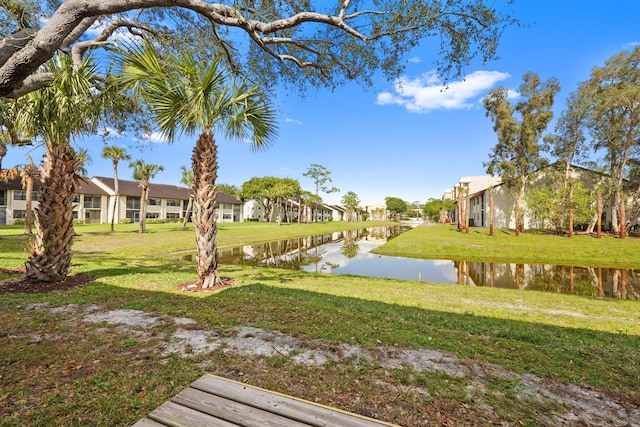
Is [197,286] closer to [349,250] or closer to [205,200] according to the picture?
[205,200]

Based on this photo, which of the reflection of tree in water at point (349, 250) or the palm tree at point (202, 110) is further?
the reflection of tree in water at point (349, 250)

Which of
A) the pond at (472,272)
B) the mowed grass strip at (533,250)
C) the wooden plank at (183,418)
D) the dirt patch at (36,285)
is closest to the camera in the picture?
the wooden plank at (183,418)

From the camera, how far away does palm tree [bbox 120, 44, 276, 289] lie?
6.66 meters

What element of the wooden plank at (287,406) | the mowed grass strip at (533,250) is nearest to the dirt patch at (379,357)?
the wooden plank at (287,406)

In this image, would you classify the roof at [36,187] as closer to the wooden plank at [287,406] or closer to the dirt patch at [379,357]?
the dirt patch at [379,357]

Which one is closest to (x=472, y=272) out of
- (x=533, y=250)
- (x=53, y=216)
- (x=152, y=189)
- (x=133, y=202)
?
(x=533, y=250)

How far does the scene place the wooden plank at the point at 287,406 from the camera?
74.1 inches

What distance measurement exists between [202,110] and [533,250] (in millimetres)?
22577

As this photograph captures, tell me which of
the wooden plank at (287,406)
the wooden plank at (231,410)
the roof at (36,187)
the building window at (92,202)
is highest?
the roof at (36,187)

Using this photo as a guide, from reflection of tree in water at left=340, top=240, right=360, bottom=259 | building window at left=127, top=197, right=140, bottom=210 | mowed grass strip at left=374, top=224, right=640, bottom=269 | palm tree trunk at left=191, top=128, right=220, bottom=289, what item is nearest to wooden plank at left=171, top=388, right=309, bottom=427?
palm tree trunk at left=191, top=128, right=220, bottom=289

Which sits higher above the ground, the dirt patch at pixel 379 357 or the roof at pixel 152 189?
the roof at pixel 152 189

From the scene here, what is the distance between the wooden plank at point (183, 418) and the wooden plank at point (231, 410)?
4 centimetres

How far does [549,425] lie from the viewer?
8.54 ft

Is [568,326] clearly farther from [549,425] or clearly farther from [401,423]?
[401,423]
